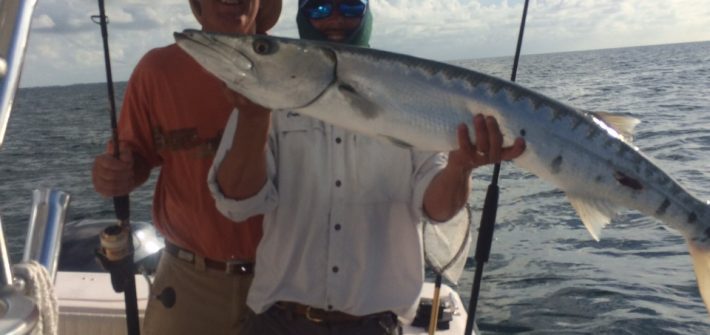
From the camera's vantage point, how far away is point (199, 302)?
376 centimetres

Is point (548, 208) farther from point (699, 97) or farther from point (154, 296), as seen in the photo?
point (699, 97)

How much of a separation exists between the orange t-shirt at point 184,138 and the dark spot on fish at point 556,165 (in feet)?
5.06

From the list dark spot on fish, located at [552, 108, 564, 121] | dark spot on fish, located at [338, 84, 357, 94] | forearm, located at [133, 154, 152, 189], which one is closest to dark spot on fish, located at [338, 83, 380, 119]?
dark spot on fish, located at [338, 84, 357, 94]

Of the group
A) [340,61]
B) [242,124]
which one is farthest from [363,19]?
[242,124]

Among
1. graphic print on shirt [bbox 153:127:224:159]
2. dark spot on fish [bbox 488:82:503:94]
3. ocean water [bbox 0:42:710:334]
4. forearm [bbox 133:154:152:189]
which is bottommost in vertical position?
ocean water [bbox 0:42:710:334]

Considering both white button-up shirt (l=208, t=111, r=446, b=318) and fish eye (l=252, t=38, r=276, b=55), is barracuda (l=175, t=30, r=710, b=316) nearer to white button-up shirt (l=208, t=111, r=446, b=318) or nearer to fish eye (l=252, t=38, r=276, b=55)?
fish eye (l=252, t=38, r=276, b=55)

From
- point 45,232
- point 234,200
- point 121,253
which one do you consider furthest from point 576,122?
point 121,253

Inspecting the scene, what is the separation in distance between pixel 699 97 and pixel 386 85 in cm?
2876

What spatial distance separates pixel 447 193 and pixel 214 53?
116cm

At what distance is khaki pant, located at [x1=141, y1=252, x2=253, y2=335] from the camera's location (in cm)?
371

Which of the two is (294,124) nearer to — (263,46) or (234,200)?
(234,200)

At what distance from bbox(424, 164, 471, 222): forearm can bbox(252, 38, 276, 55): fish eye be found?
921 mm

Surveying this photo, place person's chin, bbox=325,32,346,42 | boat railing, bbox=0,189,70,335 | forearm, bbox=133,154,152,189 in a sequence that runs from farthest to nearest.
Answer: forearm, bbox=133,154,152,189
person's chin, bbox=325,32,346,42
boat railing, bbox=0,189,70,335

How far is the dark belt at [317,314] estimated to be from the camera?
3.17 m
